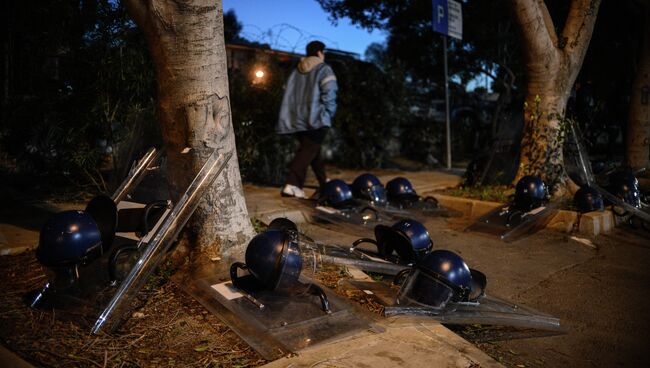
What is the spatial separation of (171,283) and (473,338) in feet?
7.14

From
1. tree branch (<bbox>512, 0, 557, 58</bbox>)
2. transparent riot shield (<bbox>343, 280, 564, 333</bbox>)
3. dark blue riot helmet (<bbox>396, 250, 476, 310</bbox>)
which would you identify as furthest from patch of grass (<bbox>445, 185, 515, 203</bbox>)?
dark blue riot helmet (<bbox>396, 250, 476, 310</bbox>)

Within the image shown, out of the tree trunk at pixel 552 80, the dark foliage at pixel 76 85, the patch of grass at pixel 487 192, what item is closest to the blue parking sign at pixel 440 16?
the tree trunk at pixel 552 80

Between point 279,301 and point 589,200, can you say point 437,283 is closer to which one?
point 279,301

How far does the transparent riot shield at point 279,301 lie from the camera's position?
2.95 meters

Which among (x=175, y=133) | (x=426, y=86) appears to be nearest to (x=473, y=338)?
(x=175, y=133)

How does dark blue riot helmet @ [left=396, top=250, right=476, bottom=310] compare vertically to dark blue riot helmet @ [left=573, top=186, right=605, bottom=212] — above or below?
below

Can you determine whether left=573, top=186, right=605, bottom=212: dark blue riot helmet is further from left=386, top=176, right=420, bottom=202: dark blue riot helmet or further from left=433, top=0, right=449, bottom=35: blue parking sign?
left=433, top=0, right=449, bottom=35: blue parking sign

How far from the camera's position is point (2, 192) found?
23.0 ft

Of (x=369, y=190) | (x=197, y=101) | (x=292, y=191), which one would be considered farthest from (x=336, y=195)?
(x=197, y=101)

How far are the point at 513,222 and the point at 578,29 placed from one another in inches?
124

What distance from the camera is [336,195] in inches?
265

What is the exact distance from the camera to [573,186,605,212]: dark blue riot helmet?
6.48 m

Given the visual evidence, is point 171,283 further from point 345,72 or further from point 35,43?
point 345,72

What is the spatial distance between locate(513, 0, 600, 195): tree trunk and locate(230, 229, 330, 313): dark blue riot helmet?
511 cm
